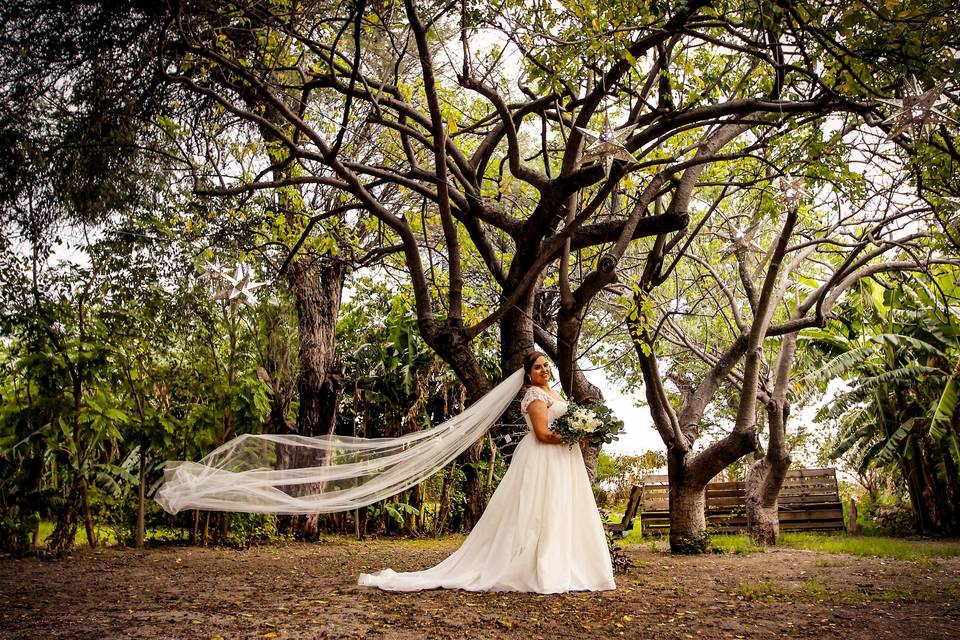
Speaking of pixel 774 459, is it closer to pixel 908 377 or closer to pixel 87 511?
pixel 908 377

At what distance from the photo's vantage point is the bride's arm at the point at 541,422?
6965 mm

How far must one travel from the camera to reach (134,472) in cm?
1149

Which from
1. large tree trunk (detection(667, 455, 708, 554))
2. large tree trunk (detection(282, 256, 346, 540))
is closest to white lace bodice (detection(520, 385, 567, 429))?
large tree trunk (detection(667, 455, 708, 554))

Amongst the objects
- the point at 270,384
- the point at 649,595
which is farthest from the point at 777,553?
the point at 270,384

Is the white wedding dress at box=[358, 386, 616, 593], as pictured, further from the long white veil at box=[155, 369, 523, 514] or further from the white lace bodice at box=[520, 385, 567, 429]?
the long white veil at box=[155, 369, 523, 514]

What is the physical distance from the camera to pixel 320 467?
702cm

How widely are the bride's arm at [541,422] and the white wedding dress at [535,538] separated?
5 centimetres

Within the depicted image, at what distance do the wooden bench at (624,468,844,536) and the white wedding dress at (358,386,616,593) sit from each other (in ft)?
26.7

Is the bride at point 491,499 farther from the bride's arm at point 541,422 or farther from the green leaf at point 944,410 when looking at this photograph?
the green leaf at point 944,410

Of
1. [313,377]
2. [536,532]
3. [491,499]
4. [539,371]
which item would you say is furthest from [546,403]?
[313,377]

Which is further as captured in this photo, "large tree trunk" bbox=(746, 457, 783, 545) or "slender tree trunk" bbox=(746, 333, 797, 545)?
"large tree trunk" bbox=(746, 457, 783, 545)

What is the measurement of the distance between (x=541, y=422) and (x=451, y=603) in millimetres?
1989

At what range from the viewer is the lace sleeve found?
7.09 meters

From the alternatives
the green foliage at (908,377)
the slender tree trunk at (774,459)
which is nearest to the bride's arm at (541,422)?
the slender tree trunk at (774,459)
